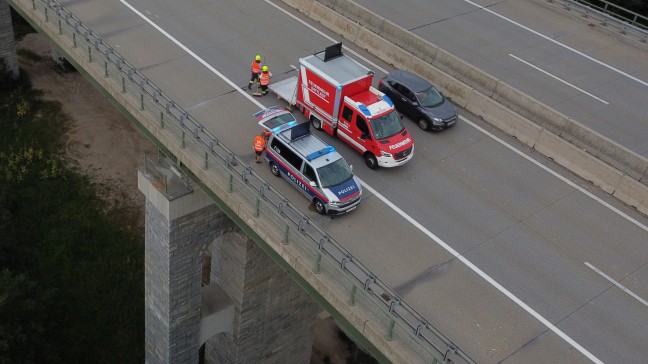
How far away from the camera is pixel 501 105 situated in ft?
88.4

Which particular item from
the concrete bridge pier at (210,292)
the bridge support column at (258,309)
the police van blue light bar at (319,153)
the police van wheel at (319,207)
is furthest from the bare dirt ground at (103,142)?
the police van blue light bar at (319,153)

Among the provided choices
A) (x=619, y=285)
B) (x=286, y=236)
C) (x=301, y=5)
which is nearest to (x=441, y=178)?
(x=619, y=285)

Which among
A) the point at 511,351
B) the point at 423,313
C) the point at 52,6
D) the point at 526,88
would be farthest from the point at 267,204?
the point at 526,88

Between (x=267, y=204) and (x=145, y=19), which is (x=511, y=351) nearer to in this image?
(x=267, y=204)

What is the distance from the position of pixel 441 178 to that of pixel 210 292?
36.6ft

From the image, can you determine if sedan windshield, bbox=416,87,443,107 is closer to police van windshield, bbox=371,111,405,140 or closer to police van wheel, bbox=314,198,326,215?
police van windshield, bbox=371,111,405,140

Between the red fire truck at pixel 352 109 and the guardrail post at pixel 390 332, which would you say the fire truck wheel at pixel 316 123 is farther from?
the guardrail post at pixel 390 332

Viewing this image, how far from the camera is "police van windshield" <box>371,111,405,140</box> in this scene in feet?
78.2

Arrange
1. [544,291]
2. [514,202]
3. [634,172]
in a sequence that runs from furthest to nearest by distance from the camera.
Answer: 1. [634,172]
2. [514,202]
3. [544,291]

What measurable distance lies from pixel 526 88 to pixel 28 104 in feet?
97.8

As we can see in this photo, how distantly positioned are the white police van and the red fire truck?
1975mm

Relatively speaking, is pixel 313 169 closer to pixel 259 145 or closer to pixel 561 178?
pixel 259 145

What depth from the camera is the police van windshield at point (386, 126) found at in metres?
23.8

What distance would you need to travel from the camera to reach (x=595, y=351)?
18.8m
